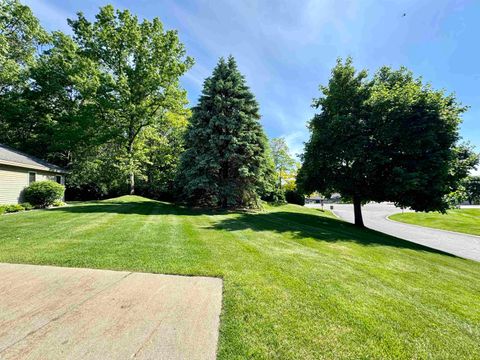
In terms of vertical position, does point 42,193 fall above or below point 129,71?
below

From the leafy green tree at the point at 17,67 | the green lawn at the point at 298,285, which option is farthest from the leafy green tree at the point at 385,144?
the leafy green tree at the point at 17,67

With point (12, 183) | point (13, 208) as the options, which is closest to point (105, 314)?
point (13, 208)

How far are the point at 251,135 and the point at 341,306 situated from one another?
45.7 feet

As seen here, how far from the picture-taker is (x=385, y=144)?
1323 cm

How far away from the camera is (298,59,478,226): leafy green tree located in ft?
39.0

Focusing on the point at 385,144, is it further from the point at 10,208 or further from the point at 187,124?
the point at 10,208

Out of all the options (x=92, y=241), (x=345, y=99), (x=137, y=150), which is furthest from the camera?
(x=137, y=150)

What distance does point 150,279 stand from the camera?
4.01 metres

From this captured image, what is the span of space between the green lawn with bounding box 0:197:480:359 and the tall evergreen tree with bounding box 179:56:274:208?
8003 millimetres

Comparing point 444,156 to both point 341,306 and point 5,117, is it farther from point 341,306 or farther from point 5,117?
point 5,117

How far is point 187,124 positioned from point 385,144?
13.8 meters

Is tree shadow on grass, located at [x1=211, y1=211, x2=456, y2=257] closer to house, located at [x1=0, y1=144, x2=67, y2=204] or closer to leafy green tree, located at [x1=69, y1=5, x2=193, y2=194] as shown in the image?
house, located at [x1=0, y1=144, x2=67, y2=204]

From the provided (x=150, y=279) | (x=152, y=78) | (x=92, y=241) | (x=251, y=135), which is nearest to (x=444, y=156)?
(x=251, y=135)

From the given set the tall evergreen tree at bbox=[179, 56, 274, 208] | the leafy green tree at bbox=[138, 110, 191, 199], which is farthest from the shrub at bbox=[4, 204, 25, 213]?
the leafy green tree at bbox=[138, 110, 191, 199]
